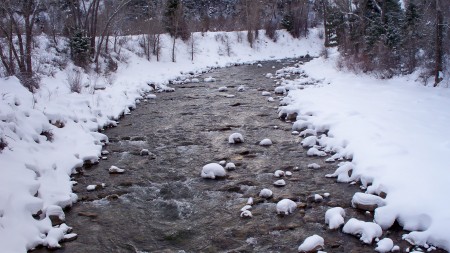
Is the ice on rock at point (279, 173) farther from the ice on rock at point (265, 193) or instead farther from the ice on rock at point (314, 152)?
the ice on rock at point (314, 152)

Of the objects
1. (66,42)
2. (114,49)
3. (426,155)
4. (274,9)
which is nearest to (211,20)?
(274,9)

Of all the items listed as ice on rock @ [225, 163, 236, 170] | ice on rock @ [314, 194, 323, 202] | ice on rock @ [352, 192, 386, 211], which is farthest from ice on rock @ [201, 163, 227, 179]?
ice on rock @ [352, 192, 386, 211]

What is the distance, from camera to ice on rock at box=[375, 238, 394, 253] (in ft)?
15.1

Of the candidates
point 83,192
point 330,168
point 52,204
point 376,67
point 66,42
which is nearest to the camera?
point 52,204

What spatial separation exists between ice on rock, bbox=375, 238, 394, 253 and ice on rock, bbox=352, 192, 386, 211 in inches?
34.5

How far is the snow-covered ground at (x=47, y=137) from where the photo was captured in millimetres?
5148

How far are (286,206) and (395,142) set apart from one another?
3069 mm

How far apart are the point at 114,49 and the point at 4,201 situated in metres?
16.9

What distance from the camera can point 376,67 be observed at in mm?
15891

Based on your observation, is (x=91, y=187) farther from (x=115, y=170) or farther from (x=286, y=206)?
(x=286, y=206)

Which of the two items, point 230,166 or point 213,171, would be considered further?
point 230,166

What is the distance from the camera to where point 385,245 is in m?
4.63

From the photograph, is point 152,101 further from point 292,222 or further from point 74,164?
point 292,222

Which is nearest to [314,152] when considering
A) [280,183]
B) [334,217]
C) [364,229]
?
[280,183]
